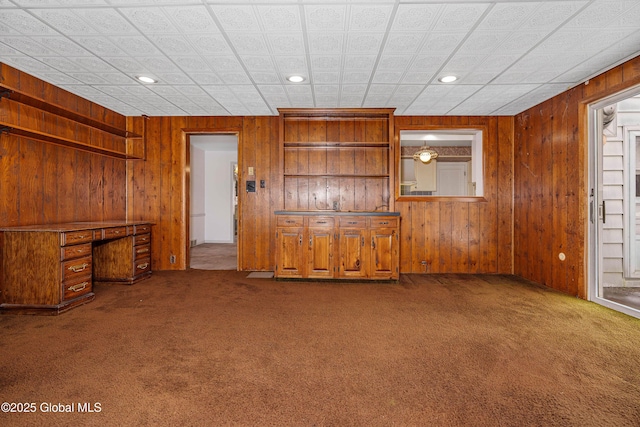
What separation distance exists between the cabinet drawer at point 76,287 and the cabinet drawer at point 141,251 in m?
0.81

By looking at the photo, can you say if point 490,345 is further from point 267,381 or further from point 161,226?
point 161,226

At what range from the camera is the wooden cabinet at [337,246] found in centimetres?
398

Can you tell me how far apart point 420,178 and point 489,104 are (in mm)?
4023

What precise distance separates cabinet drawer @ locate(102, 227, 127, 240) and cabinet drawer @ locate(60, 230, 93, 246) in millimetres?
183

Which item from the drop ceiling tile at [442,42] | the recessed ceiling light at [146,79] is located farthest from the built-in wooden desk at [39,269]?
the drop ceiling tile at [442,42]

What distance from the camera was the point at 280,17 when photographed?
7.29 feet

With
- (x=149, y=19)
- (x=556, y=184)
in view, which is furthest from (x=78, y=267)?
(x=556, y=184)

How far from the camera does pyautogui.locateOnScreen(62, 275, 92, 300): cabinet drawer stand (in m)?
2.87

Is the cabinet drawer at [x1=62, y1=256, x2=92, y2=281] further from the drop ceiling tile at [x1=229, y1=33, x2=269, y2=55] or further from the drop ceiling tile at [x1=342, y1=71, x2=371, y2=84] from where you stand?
the drop ceiling tile at [x1=342, y1=71, x2=371, y2=84]

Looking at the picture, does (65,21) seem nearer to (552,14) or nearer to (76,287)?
(76,287)

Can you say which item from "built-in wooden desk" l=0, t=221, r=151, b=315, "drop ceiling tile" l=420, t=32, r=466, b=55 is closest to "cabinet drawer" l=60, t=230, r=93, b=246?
"built-in wooden desk" l=0, t=221, r=151, b=315

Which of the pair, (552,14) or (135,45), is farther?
(135,45)

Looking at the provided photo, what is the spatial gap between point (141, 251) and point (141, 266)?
0.20 m

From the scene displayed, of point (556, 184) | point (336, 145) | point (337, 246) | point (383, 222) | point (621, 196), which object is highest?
point (336, 145)
